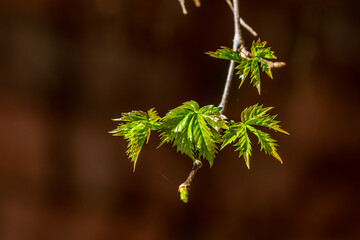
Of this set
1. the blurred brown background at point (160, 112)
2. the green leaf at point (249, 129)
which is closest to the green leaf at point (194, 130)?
the green leaf at point (249, 129)

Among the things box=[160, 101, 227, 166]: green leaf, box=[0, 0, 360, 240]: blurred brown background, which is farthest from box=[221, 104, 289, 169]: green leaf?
box=[0, 0, 360, 240]: blurred brown background

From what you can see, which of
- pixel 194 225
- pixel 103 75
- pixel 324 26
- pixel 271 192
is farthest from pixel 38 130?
pixel 324 26

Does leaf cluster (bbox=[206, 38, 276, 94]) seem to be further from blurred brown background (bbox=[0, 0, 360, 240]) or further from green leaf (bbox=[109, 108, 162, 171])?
blurred brown background (bbox=[0, 0, 360, 240])

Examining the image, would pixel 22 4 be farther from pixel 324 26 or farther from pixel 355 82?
pixel 355 82

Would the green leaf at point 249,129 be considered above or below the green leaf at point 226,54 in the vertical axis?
below

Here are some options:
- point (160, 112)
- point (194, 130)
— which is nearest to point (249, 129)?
point (194, 130)

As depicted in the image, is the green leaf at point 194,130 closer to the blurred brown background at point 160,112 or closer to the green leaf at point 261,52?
the green leaf at point 261,52
